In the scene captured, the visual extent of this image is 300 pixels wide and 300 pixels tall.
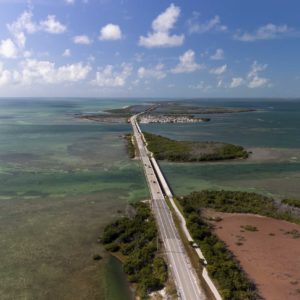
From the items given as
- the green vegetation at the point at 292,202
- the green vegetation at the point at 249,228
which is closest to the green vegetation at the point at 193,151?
the green vegetation at the point at 292,202

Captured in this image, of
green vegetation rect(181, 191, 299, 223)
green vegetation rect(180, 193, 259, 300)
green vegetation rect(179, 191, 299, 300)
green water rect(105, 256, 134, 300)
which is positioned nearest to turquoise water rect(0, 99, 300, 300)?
green water rect(105, 256, 134, 300)

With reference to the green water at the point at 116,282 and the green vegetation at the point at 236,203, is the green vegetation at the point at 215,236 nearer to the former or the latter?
the green vegetation at the point at 236,203

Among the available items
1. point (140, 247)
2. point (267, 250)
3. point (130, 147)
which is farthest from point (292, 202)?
point (130, 147)

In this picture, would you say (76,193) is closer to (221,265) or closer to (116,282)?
(116,282)

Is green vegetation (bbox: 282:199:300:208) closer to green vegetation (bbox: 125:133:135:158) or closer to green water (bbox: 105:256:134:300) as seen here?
green water (bbox: 105:256:134:300)

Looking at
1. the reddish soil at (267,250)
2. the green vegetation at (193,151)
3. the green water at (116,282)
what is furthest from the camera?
the green vegetation at (193,151)
